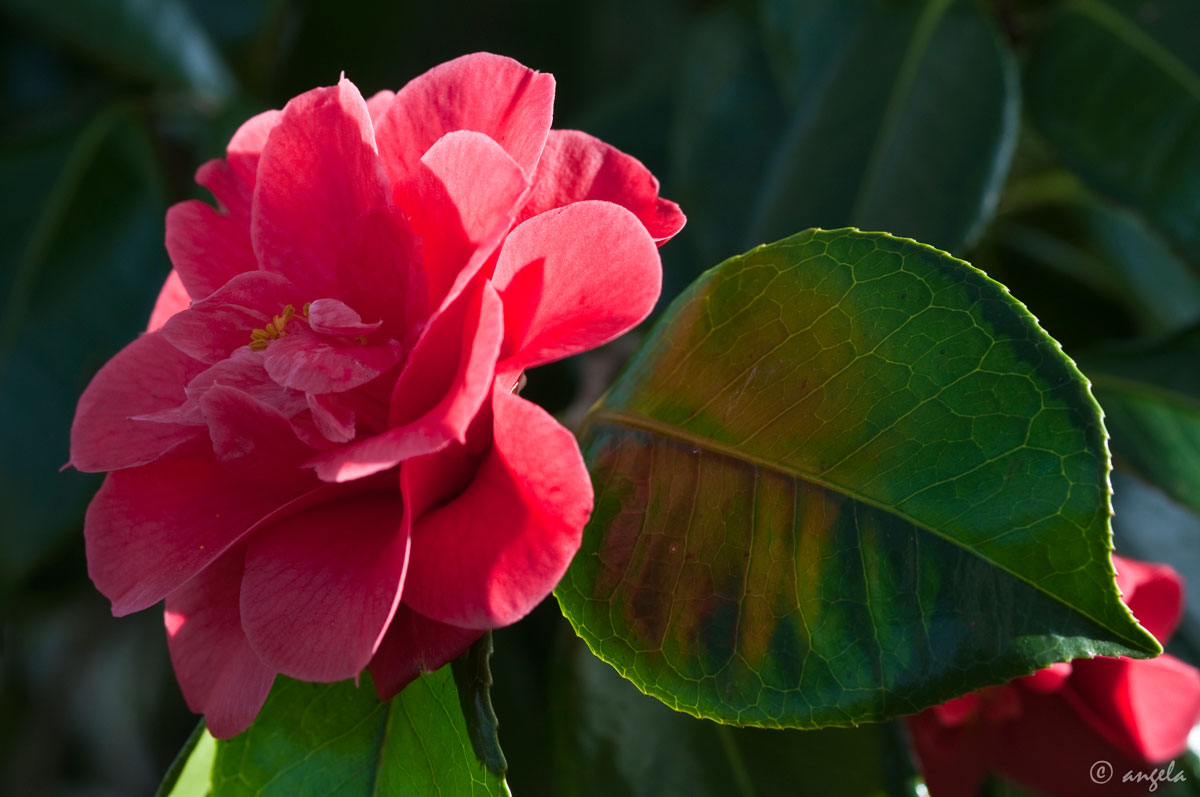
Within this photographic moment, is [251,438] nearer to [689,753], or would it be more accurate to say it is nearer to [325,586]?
[325,586]

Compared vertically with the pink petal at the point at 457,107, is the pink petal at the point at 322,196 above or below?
below

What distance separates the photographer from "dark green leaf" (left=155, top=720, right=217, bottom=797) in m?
0.54

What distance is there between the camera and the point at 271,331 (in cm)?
49

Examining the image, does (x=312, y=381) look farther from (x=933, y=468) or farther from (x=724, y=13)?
(x=724, y=13)

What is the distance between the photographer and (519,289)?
467 mm

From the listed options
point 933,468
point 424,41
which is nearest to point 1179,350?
point 933,468

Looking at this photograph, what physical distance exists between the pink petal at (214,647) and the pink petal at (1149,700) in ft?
1.71

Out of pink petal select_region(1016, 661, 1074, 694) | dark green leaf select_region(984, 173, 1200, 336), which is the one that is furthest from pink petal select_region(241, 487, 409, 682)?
dark green leaf select_region(984, 173, 1200, 336)

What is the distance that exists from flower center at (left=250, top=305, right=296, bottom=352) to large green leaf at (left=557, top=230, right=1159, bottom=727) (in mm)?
173

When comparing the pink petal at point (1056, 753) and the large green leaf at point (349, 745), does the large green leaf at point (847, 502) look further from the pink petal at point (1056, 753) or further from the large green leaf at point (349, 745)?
the pink petal at point (1056, 753)

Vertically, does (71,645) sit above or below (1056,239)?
below

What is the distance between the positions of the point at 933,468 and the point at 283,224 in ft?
1.10

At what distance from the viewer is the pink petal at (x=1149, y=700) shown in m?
0.64

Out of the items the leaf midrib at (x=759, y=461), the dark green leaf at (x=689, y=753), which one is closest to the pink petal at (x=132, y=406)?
the leaf midrib at (x=759, y=461)
